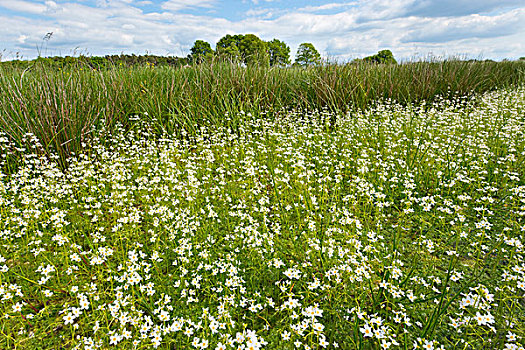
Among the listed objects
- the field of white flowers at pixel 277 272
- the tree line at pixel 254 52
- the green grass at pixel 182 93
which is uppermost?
the tree line at pixel 254 52

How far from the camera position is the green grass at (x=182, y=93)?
5.91m

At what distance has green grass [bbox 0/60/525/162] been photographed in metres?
5.91

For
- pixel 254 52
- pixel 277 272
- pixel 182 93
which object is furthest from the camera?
pixel 254 52

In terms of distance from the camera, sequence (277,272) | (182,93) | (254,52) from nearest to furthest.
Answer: (277,272) < (182,93) < (254,52)

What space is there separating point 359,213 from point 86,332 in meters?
3.26

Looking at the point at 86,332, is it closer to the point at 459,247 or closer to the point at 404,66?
the point at 459,247

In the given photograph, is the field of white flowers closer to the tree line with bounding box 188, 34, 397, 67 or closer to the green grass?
the green grass

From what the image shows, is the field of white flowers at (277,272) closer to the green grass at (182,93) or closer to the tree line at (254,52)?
the green grass at (182,93)

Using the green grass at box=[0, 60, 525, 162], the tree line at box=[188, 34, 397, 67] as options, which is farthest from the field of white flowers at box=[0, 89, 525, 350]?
the tree line at box=[188, 34, 397, 67]

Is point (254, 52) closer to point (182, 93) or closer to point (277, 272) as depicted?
point (182, 93)

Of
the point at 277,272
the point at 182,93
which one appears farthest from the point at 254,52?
the point at 277,272

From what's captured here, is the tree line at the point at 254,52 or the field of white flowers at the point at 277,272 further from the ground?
the tree line at the point at 254,52

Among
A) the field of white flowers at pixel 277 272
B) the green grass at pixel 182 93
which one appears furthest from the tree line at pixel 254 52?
the field of white flowers at pixel 277 272

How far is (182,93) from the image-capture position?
24.6ft
